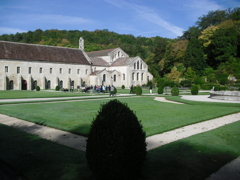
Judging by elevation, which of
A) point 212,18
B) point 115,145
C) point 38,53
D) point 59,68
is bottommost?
point 115,145

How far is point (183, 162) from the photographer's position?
576 cm

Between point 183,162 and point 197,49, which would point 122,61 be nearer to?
point 197,49

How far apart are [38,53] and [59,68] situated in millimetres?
5634

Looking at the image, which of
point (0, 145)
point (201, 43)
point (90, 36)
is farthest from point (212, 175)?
point (90, 36)

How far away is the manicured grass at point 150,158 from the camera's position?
17.0 ft

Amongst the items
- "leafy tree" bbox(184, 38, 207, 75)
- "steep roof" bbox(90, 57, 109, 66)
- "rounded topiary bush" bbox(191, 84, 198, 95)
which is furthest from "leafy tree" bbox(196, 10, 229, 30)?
"rounded topiary bush" bbox(191, 84, 198, 95)

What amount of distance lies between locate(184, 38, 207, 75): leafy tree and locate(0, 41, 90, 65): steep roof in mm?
26389

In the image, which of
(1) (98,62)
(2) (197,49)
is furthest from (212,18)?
(1) (98,62)

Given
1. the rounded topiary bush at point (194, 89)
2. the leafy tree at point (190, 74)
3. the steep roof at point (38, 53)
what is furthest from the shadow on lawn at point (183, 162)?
the leafy tree at point (190, 74)

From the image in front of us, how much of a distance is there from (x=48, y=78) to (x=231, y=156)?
49897mm

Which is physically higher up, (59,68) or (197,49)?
(197,49)

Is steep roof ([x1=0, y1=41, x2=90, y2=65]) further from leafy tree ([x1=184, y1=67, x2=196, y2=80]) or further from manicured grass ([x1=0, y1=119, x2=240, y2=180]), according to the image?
manicured grass ([x1=0, y1=119, x2=240, y2=180])

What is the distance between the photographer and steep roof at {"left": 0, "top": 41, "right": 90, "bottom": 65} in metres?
47.7

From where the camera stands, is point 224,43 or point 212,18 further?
point 212,18
